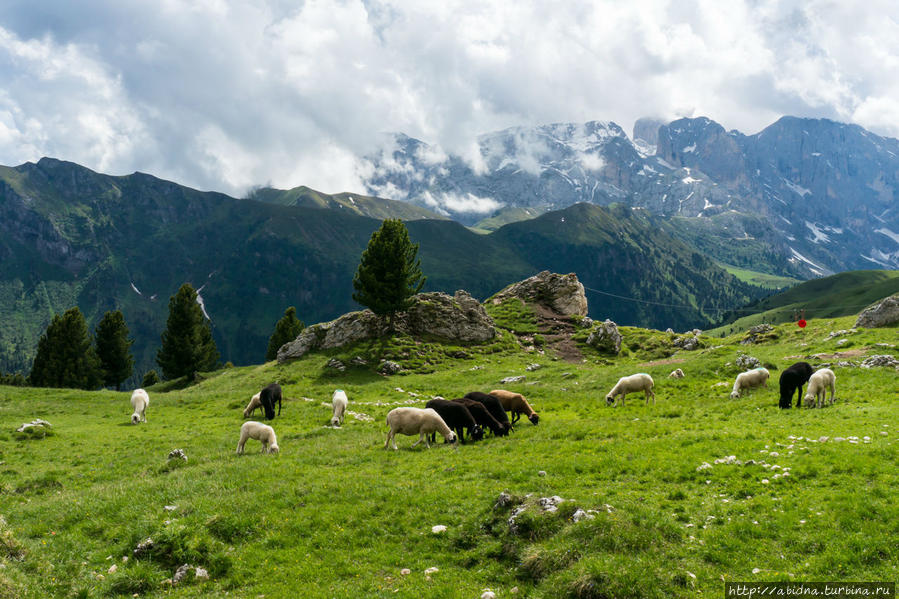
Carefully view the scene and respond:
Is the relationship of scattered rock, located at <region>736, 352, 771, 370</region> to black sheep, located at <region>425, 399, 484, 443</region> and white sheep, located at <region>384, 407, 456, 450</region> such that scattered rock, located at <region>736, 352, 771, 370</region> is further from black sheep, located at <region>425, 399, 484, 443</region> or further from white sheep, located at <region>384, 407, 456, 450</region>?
white sheep, located at <region>384, 407, 456, 450</region>

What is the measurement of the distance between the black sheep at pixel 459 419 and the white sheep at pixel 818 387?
699 inches

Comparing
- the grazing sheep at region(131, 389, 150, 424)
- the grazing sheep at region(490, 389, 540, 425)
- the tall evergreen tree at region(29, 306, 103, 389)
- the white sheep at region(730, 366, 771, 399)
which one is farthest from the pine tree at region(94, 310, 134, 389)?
the white sheep at region(730, 366, 771, 399)

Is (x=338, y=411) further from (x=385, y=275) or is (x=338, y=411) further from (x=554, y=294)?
(x=554, y=294)

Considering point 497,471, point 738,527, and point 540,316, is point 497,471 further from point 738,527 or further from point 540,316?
point 540,316

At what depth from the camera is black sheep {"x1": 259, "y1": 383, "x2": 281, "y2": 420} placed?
32.9 metres

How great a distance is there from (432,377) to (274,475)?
30651 millimetres

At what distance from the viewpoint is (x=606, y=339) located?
64500mm

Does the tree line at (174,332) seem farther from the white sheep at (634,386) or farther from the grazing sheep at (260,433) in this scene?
the grazing sheep at (260,433)

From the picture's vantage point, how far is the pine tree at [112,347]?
270 feet

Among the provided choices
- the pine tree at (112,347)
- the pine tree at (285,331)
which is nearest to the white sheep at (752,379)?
the pine tree at (285,331)

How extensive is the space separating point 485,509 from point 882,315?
187 feet

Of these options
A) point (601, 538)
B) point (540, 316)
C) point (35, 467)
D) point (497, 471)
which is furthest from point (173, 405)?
point (540, 316)

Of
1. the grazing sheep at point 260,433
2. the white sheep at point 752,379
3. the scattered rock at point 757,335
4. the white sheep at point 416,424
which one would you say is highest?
the scattered rock at point 757,335

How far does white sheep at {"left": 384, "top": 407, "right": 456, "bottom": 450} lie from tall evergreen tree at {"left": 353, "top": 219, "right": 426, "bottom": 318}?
36675 millimetres
